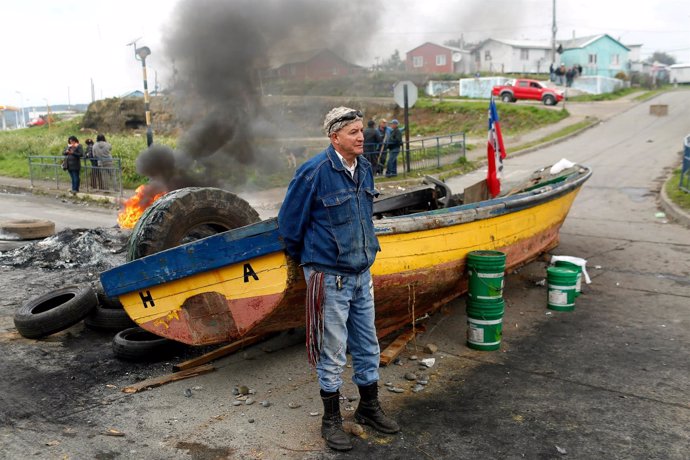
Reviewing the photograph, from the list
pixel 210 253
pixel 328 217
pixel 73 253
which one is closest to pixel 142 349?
pixel 210 253

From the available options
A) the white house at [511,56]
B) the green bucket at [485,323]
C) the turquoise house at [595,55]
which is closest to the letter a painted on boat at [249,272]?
the green bucket at [485,323]

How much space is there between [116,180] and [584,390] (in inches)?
616

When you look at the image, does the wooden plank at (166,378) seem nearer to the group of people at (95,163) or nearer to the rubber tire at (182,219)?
the rubber tire at (182,219)

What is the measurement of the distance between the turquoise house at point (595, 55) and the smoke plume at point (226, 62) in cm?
4987

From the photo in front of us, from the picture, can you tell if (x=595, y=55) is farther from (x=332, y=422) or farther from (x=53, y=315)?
(x=332, y=422)

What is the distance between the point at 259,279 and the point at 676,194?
1150 cm

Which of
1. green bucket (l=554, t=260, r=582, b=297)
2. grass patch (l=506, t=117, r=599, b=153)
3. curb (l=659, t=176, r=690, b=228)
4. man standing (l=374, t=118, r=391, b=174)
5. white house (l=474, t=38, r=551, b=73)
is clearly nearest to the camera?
green bucket (l=554, t=260, r=582, b=297)

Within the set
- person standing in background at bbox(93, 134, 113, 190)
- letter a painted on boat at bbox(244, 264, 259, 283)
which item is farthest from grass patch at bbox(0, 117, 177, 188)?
letter a painted on boat at bbox(244, 264, 259, 283)

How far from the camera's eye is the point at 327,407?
4.12 m

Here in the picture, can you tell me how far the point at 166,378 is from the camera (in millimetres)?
5098

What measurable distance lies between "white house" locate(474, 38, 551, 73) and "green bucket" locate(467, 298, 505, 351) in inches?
1913

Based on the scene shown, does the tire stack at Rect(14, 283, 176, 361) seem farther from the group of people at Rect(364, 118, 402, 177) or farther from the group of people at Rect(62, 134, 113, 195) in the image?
the group of people at Rect(364, 118, 402, 177)

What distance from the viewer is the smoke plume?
41.0 feet

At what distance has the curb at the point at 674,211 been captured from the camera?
1119cm
